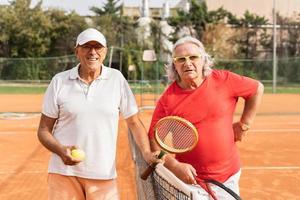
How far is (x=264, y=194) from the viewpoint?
642cm

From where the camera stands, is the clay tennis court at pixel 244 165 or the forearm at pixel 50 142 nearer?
the forearm at pixel 50 142

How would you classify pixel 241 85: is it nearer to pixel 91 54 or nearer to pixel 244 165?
pixel 91 54

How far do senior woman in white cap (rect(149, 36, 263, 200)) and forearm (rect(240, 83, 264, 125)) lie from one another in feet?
0.57

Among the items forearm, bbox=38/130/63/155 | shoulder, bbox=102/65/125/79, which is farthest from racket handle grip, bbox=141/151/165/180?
shoulder, bbox=102/65/125/79

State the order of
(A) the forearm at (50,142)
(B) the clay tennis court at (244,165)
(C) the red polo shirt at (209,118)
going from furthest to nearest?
(B) the clay tennis court at (244,165)
(A) the forearm at (50,142)
(C) the red polo shirt at (209,118)

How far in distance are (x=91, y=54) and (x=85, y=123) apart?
1.40 feet

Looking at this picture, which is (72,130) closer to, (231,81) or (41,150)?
(231,81)

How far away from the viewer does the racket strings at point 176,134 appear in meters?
2.70

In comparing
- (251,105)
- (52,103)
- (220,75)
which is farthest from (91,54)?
(251,105)

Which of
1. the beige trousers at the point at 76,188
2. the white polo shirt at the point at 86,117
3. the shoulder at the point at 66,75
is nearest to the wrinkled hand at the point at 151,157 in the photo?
the white polo shirt at the point at 86,117

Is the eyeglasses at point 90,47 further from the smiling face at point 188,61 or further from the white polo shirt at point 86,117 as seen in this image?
the smiling face at point 188,61

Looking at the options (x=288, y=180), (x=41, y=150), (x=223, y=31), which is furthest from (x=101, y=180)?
(x=223, y=31)

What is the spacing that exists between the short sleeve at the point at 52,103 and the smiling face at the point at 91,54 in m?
0.22

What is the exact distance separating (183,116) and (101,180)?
72 cm
